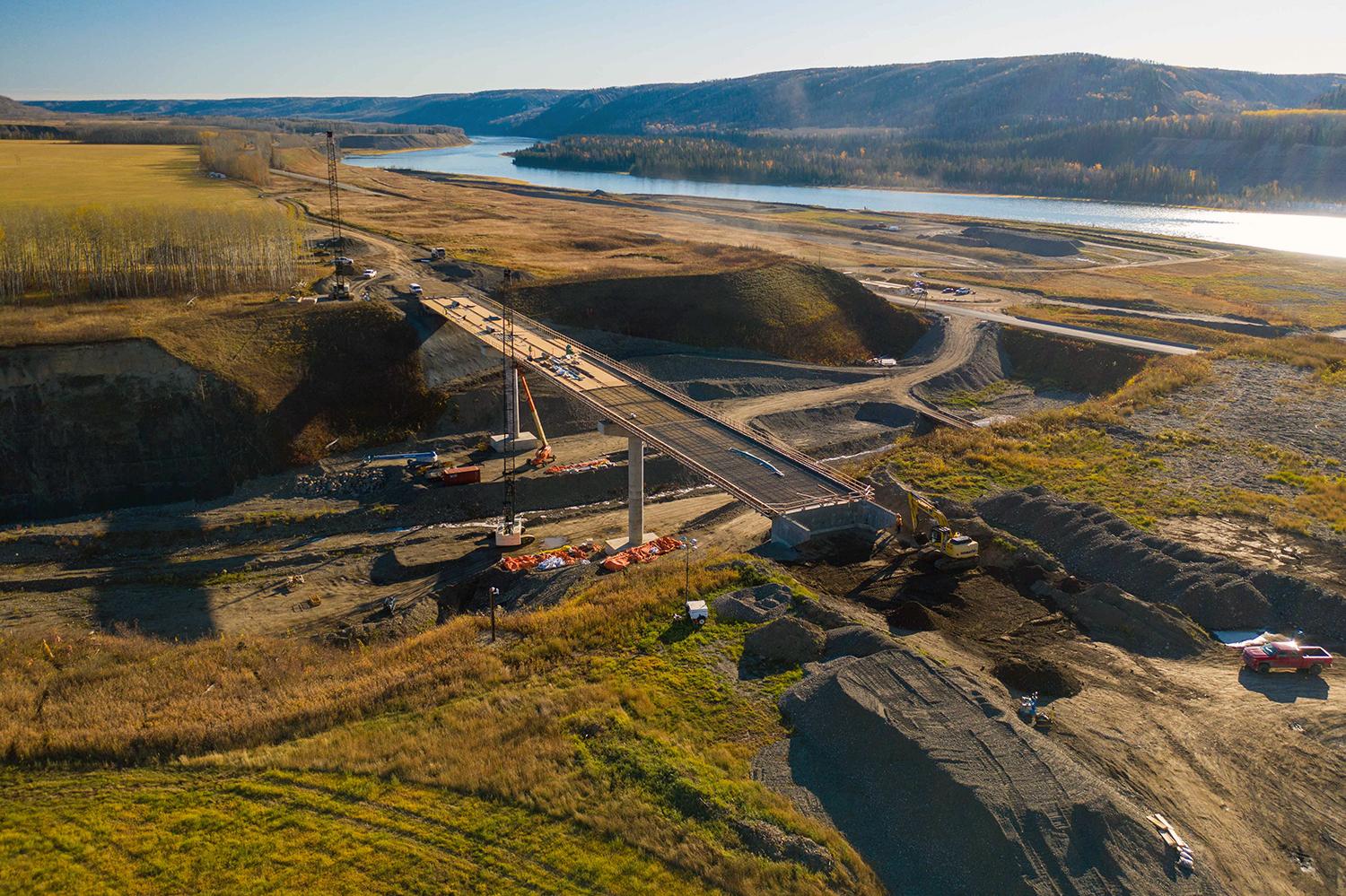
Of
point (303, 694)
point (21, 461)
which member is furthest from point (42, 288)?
point (303, 694)

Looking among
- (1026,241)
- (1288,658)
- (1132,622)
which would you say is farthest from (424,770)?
(1026,241)

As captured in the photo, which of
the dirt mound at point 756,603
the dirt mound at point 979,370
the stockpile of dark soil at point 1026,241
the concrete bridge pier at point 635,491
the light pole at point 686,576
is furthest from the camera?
the stockpile of dark soil at point 1026,241

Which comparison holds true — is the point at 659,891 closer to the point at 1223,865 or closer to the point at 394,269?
the point at 1223,865

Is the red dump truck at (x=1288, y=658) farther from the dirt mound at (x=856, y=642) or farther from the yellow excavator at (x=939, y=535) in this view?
the dirt mound at (x=856, y=642)

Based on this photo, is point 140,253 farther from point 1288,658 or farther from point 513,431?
point 1288,658

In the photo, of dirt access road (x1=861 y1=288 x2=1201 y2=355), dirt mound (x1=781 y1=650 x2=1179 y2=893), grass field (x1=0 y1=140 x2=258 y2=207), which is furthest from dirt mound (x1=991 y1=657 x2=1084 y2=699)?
grass field (x1=0 y1=140 x2=258 y2=207)

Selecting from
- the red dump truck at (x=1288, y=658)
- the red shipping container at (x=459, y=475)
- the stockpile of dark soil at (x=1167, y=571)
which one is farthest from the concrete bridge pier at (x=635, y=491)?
the red dump truck at (x=1288, y=658)
